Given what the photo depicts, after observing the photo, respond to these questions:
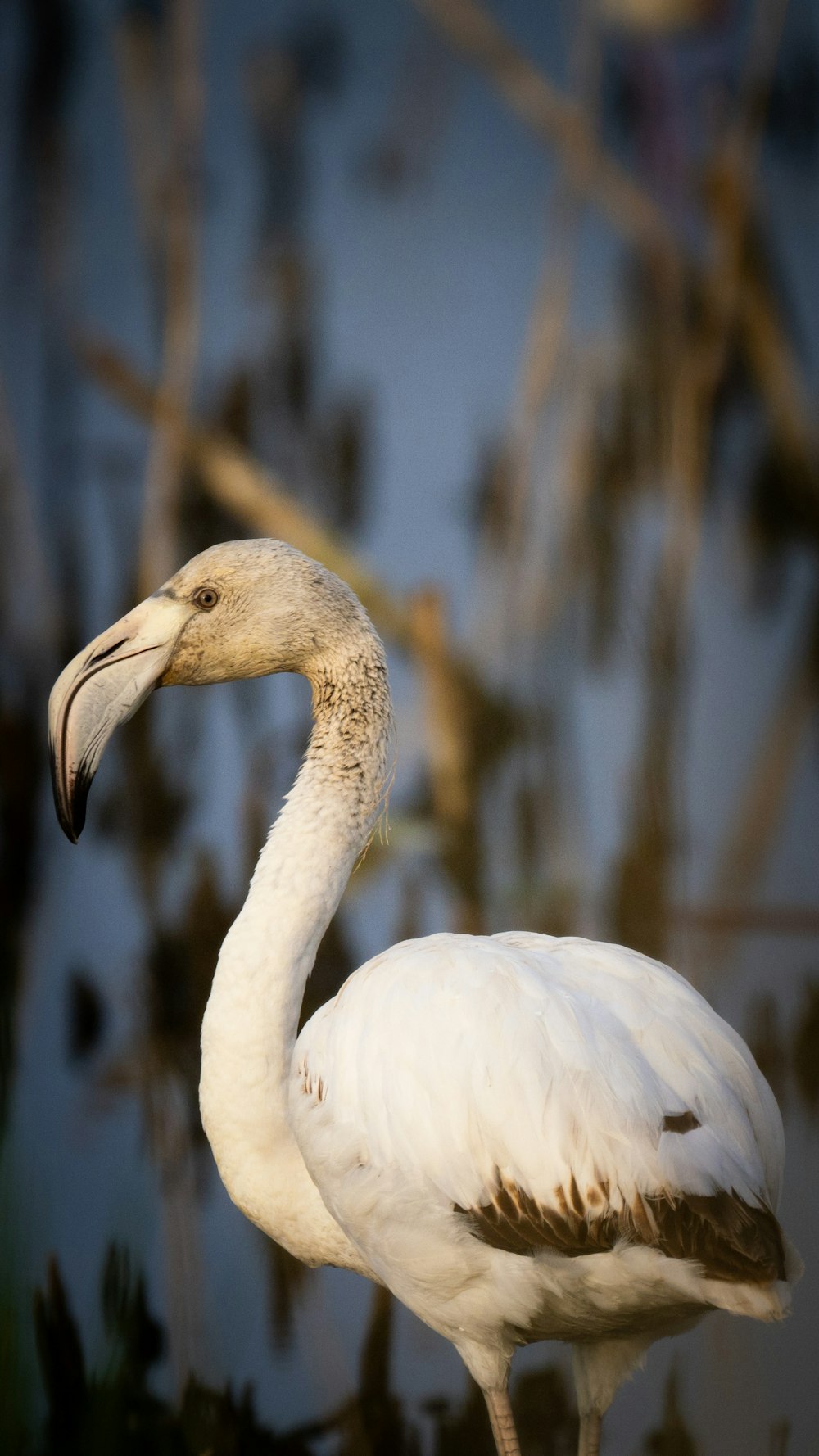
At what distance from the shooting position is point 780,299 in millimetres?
2166

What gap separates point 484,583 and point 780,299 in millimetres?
720

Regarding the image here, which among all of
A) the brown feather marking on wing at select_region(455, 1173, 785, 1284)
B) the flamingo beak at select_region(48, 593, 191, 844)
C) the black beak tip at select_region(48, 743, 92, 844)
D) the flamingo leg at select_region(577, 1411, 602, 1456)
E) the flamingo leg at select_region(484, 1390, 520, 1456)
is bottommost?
the flamingo leg at select_region(577, 1411, 602, 1456)

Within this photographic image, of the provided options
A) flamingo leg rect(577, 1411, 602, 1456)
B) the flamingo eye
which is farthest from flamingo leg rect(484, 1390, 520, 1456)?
the flamingo eye

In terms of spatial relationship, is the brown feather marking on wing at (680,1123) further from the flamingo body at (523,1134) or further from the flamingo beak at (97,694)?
the flamingo beak at (97,694)

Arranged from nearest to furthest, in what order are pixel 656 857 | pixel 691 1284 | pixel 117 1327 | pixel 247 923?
1. pixel 691 1284
2. pixel 247 923
3. pixel 117 1327
4. pixel 656 857

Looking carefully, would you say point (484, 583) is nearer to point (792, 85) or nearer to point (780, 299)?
point (780, 299)

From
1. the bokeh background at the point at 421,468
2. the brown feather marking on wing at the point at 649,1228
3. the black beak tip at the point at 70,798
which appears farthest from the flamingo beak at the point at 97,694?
the bokeh background at the point at 421,468

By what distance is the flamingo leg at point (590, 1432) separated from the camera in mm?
1174

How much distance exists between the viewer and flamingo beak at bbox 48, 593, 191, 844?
116 centimetres

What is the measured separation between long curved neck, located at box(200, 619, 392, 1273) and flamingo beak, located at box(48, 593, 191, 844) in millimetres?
172

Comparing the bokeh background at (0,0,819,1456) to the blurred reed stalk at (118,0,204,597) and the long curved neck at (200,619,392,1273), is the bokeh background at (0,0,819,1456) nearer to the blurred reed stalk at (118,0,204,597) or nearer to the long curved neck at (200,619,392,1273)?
the blurred reed stalk at (118,0,204,597)

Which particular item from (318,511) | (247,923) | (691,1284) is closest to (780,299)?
(318,511)

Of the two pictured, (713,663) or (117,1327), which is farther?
(713,663)

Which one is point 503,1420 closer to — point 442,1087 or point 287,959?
point 442,1087
